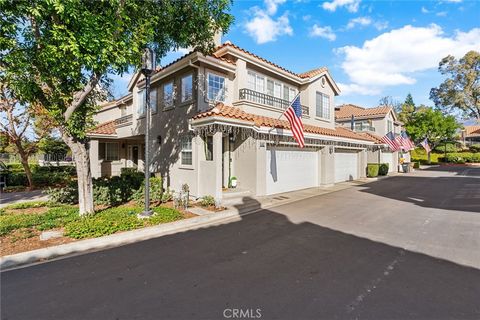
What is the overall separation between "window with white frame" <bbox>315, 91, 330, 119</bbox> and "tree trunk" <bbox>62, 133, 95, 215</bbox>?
13.8 meters

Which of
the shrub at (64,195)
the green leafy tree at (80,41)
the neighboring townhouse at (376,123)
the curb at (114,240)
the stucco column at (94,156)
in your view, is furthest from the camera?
the neighboring townhouse at (376,123)

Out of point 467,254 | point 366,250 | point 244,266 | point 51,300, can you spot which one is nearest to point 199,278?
point 244,266

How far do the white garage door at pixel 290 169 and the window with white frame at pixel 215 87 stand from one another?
11.5 feet

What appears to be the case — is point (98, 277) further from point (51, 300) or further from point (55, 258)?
point (55, 258)

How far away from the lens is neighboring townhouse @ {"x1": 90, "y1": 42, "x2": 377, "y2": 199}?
34.1 ft

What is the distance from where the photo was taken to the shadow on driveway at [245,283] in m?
3.34

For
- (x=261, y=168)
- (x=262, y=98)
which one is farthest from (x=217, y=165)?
(x=262, y=98)

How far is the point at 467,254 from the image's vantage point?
204 inches

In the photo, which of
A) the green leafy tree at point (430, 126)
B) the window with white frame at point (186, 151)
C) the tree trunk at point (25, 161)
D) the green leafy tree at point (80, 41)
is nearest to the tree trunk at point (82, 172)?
the green leafy tree at point (80, 41)

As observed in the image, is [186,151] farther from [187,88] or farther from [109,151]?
[109,151]

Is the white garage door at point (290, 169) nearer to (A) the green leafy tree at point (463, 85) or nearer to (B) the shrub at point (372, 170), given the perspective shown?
(B) the shrub at point (372, 170)

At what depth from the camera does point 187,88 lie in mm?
11289

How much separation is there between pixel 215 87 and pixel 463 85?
49812 millimetres

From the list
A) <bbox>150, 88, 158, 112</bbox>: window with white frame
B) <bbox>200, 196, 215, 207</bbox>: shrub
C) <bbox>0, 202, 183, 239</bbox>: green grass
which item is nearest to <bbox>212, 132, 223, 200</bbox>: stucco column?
<bbox>200, 196, 215, 207</bbox>: shrub
